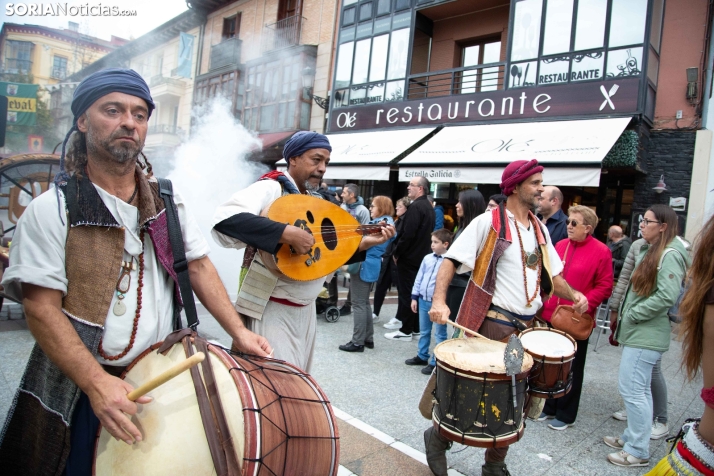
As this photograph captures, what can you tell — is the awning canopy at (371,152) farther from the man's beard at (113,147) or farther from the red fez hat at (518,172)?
the man's beard at (113,147)

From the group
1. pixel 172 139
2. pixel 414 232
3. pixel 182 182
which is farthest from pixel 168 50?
pixel 414 232

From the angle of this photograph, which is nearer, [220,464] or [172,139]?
[220,464]

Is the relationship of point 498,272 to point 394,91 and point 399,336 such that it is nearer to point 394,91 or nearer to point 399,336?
point 399,336

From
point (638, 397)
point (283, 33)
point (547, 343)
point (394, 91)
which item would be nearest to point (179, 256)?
point (547, 343)

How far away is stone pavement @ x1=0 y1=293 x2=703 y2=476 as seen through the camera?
10.5 feet

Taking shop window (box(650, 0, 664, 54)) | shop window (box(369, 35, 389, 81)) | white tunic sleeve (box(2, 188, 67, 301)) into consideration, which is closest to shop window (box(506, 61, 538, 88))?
shop window (box(650, 0, 664, 54))

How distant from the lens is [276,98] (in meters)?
17.7

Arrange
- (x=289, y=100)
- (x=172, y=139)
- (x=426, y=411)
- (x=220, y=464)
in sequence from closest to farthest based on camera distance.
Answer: (x=220, y=464) → (x=426, y=411) → (x=289, y=100) → (x=172, y=139)

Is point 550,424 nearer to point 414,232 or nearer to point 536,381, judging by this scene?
point 536,381

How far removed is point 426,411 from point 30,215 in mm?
2291

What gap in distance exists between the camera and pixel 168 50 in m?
24.3

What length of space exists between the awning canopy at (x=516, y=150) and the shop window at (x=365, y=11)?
493 centimetres

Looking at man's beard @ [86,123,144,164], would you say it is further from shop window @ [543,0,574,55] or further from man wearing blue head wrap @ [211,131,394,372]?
shop window @ [543,0,574,55]

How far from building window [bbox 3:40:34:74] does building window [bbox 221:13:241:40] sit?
7.97 metres
